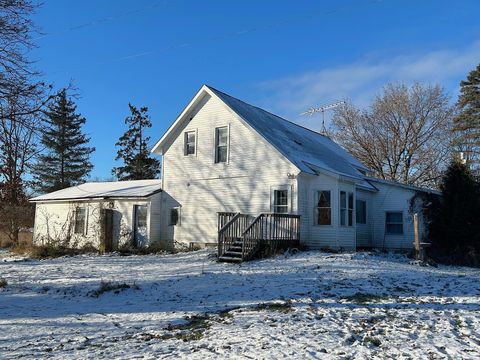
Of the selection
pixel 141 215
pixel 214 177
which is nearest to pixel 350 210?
pixel 214 177

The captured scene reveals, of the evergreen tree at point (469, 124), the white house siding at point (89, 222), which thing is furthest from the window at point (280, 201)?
the evergreen tree at point (469, 124)

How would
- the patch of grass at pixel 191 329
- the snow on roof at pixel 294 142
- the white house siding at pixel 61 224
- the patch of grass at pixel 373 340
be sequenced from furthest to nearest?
the white house siding at pixel 61 224 < the snow on roof at pixel 294 142 < the patch of grass at pixel 191 329 < the patch of grass at pixel 373 340

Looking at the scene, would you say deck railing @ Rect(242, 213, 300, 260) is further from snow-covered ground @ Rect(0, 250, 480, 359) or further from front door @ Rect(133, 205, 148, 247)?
front door @ Rect(133, 205, 148, 247)

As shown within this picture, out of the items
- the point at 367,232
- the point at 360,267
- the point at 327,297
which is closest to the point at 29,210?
the point at 367,232

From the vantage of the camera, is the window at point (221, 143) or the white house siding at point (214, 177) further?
the window at point (221, 143)

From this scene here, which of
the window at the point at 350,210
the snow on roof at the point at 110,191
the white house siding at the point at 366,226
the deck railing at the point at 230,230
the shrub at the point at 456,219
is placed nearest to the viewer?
the deck railing at the point at 230,230

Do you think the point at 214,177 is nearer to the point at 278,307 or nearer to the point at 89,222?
the point at 89,222

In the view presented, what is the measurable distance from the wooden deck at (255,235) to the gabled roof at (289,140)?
2.48m

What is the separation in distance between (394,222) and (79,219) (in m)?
17.1

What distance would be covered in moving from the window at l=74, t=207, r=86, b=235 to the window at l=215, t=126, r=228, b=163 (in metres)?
9.19

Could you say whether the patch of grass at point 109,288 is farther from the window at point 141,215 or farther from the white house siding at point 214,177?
the window at point 141,215

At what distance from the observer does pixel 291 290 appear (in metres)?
11.1

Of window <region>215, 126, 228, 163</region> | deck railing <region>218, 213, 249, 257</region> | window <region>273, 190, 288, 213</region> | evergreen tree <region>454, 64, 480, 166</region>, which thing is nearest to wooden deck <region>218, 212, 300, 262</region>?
deck railing <region>218, 213, 249, 257</region>

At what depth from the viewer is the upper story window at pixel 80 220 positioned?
26219 mm
